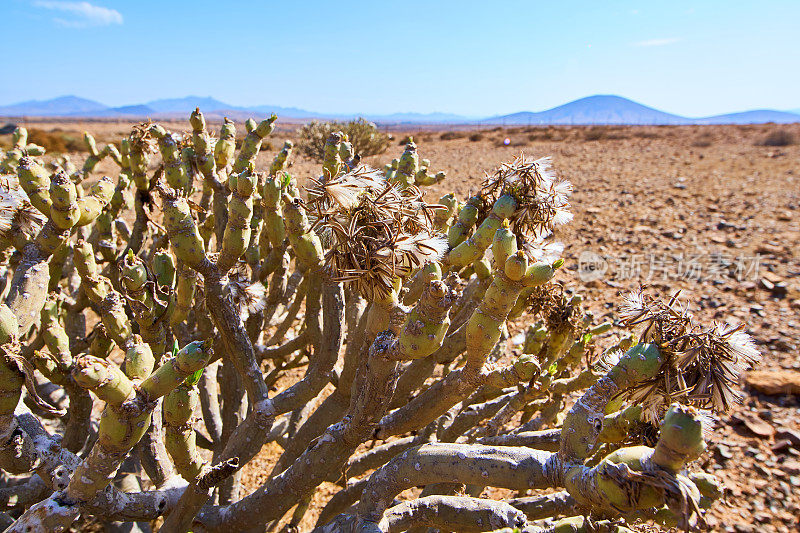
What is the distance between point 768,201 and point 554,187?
12.1 m

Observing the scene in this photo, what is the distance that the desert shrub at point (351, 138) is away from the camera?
18.6m

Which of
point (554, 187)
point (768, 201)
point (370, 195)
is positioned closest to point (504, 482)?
point (370, 195)

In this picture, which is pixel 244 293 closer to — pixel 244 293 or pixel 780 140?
pixel 244 293

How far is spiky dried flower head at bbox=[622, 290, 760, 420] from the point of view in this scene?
4.64ft

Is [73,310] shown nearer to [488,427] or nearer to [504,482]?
[488,427]

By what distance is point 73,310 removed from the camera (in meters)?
3.42

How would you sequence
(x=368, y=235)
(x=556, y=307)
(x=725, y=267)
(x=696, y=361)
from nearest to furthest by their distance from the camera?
(x=696, y=361), (x=368, y=235), (x=556, y=307), (x=725, y=267)

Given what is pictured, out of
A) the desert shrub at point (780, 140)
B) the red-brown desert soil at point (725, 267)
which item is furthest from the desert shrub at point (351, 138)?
the desert shrub at point (780, 140)

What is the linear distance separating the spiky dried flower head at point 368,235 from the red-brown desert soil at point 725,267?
87cm

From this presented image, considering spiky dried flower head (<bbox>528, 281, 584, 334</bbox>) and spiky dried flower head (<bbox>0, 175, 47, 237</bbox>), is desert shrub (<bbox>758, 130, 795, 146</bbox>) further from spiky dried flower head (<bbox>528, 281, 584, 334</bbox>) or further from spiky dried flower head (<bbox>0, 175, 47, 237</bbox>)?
spiky dried flower head (<bbox>0, 175, 47, 237</bbox>)

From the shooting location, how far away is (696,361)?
1.43 metres

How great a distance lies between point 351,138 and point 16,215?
16.3m

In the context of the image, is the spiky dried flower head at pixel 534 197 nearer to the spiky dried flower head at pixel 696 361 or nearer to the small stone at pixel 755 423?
the spiky dried flower head at pixel 696 361

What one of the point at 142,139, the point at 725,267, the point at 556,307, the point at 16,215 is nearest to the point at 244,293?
the point at 16,215
